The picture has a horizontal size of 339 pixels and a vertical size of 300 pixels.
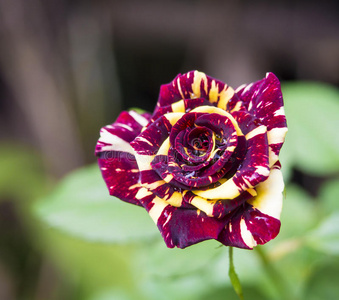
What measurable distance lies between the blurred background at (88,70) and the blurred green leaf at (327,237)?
0.86m

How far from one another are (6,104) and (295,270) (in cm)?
155

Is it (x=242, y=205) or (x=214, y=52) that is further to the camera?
(x=214, y=52)

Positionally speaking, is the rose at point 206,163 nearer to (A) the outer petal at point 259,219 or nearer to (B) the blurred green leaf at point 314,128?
(A) the outer petal at point 259,219

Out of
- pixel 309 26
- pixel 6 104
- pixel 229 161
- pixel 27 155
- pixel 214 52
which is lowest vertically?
pixel 27 155

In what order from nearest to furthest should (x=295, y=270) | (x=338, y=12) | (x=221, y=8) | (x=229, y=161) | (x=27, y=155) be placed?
(x=229, y=161) < (x=295, y=270) < (x=338, y=12) < (x=221, y=8) < (x=27, y=155)

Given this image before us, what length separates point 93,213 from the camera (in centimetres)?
72

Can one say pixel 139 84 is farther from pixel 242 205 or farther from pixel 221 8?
pixel 242 205

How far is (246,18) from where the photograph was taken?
1.63 m

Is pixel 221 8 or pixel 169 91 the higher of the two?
pixel 169 91

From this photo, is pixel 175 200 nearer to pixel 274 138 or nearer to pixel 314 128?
pixel 274 138

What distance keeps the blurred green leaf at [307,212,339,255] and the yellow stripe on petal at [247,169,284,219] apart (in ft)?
0.88

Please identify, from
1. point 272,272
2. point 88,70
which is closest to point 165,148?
point 272,272

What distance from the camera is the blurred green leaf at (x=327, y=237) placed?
617mm

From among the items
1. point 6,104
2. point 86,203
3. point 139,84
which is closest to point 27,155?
point 6,104
